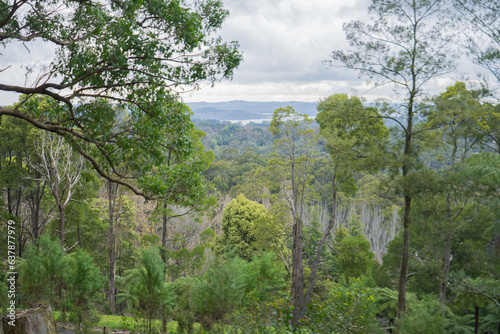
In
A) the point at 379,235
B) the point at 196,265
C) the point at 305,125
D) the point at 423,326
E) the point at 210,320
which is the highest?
the point at 305,125

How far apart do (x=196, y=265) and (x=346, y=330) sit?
753cm

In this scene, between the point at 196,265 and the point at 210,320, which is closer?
the point at 210,320

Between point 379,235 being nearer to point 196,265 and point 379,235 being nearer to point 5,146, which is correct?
point 196,265

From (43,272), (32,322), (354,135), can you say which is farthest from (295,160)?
(32,322)

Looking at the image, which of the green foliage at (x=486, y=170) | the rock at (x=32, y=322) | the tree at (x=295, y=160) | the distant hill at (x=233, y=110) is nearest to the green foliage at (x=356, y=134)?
the green foliage at (x=486, y=170)

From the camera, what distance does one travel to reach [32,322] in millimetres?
3436

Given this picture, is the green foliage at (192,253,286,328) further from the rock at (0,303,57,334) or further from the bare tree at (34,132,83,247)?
the bare tree at (34,132,83,247)

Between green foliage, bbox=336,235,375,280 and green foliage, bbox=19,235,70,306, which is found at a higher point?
green foliage, bbox=19,235,70,306

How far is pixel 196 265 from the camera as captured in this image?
1067cm

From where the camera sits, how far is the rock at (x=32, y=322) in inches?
131

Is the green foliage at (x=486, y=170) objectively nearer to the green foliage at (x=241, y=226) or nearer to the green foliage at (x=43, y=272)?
the green foliage at (x=43, y=272)

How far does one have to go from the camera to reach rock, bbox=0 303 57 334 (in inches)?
131

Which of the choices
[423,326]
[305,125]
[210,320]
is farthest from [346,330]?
[305,125]

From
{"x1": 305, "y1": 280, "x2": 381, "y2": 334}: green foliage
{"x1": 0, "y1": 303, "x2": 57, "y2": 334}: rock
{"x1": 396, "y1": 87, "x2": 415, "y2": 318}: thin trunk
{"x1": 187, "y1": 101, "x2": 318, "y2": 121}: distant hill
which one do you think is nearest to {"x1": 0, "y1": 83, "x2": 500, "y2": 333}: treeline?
{"x1": 305, "y1": 280, "x2": 381, "y2": 334}: green foliage
